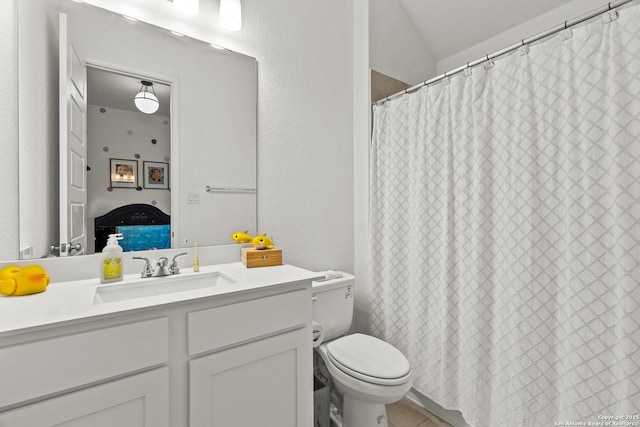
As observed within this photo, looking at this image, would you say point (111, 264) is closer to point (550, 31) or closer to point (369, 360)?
point (369, 360)

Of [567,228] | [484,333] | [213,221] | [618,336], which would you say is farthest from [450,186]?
[213,221]

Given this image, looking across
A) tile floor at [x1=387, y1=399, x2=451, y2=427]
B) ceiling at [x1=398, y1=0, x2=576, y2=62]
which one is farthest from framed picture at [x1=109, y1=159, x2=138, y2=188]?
ceiling at [x1=398, y1=0, x2=576, y2=62]

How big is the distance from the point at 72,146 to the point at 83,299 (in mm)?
636

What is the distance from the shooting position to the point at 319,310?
160 centimetres

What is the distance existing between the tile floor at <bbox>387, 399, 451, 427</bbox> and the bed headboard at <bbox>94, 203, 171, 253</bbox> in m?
1.64

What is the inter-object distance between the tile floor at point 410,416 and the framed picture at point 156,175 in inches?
69.0

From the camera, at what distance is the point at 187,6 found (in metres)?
1.37

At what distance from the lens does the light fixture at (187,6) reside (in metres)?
1.35

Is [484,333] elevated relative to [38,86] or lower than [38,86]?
lower

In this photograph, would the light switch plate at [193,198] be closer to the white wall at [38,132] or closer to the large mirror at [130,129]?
the large mirror at [130,129]

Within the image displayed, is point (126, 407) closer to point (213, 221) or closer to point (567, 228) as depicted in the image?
point (213, 221)

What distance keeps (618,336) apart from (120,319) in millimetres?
1634

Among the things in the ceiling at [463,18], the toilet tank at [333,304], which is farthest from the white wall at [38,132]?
the ceiling at [463,18]

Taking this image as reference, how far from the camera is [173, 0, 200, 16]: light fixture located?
135 centimetres
